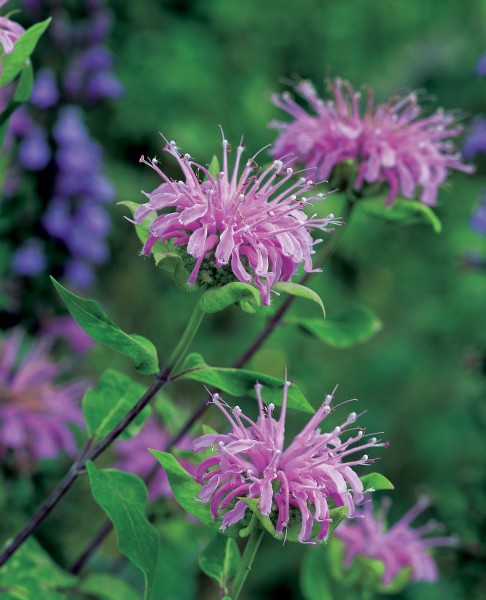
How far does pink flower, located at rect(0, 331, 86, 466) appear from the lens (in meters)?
1.39

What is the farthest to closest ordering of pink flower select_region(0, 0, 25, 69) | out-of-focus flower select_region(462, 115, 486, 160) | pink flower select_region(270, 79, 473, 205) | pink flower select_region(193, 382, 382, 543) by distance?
out-of-focus flower select_region(462, 115, 486, 160), pink flower select_region(270, 79, 473, 205), pink flower select_region(0, 0, 25, 69), pink flower select_region(193, 382, 382, 543)

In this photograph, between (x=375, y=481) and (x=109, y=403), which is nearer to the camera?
(x=375, y=481)

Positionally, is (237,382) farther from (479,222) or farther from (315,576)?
(479,222)

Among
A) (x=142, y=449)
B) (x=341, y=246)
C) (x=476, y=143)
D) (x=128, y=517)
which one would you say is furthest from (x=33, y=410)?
(x=341, y=246)

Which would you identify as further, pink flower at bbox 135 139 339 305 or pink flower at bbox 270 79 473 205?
pink flower at bbox 270 79 473 205

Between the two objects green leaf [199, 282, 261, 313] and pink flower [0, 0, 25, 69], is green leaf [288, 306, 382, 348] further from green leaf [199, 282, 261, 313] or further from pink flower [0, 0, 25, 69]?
pink flower [0, 0, 25, 69]

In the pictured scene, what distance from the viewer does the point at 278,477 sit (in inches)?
28.4

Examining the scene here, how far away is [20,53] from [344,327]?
55cm

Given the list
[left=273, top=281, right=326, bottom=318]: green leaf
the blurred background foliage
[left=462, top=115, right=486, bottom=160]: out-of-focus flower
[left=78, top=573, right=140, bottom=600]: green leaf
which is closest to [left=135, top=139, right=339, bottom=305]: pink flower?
[left=273, top=281, right=326, bottom=318]: green leaf

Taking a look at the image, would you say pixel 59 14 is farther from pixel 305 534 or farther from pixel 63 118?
pixel 305 534

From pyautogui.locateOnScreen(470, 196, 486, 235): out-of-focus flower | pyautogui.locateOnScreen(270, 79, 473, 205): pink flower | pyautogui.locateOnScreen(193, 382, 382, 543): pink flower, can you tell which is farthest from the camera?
pyautogui.locateOnScreen(470, 196, 486, 235): out-of-focus flower

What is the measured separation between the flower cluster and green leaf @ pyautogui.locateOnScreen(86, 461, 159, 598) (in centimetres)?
89

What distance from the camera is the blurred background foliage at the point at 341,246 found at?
273 cm

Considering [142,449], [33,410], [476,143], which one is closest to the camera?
[33,410]
